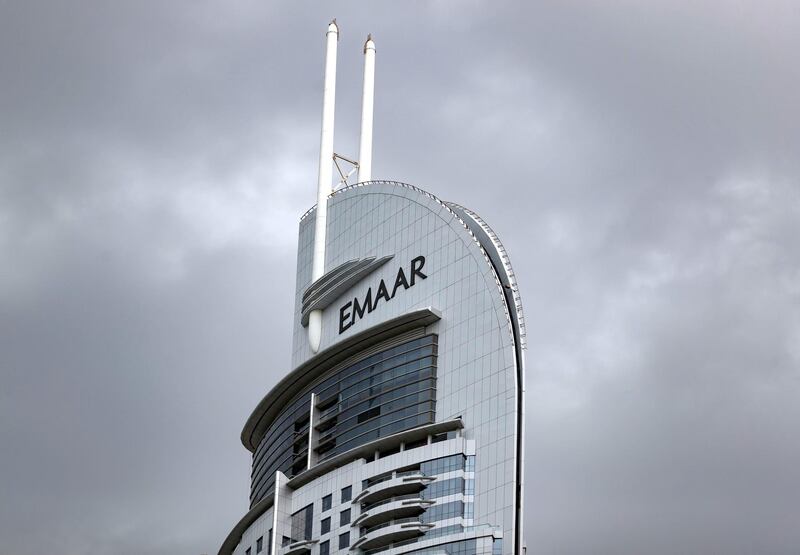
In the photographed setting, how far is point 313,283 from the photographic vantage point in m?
188

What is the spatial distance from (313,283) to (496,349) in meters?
37.4

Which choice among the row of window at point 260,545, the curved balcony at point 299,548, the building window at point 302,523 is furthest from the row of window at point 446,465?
the row of window at point 260,545

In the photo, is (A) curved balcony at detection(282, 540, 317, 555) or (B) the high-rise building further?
(A) curved balcony at detection(282, 540, 317, 555)

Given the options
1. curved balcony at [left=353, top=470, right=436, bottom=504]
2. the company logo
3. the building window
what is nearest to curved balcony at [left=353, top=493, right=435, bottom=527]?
curved balcony at [left=353, top=470, right=436, bottom=504]

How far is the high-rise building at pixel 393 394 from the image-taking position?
501ft

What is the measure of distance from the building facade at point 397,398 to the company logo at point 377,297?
213mm

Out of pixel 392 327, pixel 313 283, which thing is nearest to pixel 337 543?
pixel 392 327

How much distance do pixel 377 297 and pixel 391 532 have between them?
33.2m

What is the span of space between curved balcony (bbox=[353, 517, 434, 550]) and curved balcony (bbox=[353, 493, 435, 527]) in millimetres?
632

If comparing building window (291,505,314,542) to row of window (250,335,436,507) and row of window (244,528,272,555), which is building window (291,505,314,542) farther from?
row of window (250,335,436,507)

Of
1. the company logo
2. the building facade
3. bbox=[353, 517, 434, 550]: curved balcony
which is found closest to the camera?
the building facade

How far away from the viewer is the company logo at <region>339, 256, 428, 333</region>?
17300cm

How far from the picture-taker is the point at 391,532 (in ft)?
506

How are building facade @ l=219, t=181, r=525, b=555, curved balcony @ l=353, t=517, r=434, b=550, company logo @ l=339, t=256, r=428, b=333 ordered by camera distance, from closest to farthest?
1. building facade @ l=219, t=181, r=525, b=555
2. curved balcony @ l=353, t=517, r=434, b=550
3. company logo @ l=339, t=256, r=428, b=333
